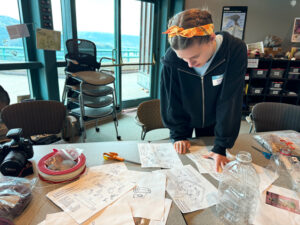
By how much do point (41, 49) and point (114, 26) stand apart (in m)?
1.26

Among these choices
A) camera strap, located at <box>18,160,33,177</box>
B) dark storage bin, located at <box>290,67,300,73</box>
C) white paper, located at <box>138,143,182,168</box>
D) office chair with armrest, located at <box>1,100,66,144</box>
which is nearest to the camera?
camera strap, located at <box>18,160,33,177</box>

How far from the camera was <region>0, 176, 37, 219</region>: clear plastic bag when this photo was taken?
61 centimetres

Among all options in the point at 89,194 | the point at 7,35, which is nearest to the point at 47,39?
the point at 7,35

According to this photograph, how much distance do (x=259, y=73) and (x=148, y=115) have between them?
2.52m

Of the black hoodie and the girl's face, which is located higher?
the girl's face

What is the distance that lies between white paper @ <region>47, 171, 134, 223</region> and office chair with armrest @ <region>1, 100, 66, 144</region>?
3.12 feet

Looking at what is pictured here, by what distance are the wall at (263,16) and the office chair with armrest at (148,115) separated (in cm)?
243

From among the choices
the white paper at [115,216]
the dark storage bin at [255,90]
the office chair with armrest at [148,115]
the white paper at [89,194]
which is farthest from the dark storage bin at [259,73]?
the white paper at [115,216]

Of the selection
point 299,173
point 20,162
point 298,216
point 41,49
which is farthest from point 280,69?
point 20,162

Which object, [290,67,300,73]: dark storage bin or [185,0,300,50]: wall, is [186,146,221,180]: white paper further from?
[290,67,300,73]: dark storage bin

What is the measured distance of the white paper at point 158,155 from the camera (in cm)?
93

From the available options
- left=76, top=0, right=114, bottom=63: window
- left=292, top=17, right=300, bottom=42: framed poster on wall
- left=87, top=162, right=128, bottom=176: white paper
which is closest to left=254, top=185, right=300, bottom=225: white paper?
left=87, top=162, right=128, bottom=176: white paper

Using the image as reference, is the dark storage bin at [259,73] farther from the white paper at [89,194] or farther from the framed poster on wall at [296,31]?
the white paper at [89,194]

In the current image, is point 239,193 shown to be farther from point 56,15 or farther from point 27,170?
point 56,15
